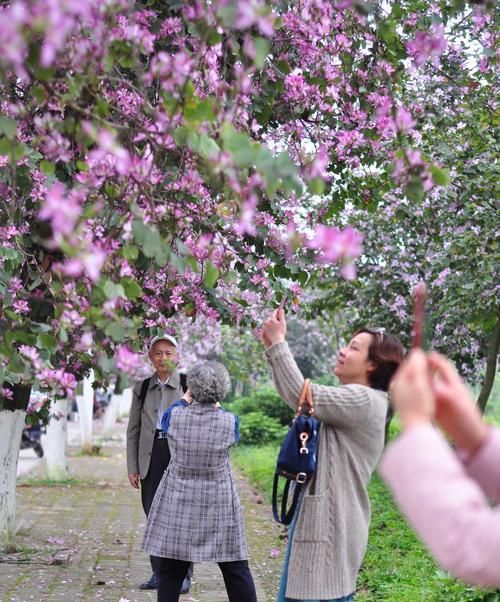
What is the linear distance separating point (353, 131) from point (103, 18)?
2930mm

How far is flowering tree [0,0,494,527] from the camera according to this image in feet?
9.79

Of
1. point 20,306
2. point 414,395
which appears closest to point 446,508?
point 414,395

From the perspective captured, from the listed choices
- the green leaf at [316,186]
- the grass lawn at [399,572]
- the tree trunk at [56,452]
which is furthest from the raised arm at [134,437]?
the tree trunk at [56,452]

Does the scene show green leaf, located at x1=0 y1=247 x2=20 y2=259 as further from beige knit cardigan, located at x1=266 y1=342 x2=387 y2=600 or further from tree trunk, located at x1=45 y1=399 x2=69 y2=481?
tree trunk, located at x1=45 y1=399 x2=69 y2=481

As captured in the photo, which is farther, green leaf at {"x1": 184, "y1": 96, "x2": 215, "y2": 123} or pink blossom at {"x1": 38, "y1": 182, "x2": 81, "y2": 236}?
green leaf at {"x1": 184, "y1": 96, "x2": 215, "y2": 123}

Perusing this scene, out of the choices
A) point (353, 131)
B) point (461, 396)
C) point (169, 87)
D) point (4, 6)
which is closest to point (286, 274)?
point (353, 131)

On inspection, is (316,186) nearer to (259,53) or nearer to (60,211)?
(259,53)

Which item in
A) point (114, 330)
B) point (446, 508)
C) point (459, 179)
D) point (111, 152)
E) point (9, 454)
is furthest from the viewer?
point (9, 454)

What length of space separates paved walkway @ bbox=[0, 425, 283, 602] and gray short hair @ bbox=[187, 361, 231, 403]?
6.19ft

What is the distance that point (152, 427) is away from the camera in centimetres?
712

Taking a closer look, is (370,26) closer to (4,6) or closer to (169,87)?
(4,6)

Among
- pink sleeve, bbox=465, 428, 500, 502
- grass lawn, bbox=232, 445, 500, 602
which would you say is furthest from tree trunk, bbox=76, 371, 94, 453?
pink sleeve, bbox=465, 428, 500, 502

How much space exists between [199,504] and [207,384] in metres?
0.68

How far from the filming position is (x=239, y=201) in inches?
131
